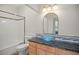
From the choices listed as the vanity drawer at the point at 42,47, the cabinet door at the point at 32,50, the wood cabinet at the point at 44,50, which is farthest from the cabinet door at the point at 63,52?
the cabinet door at the point at 32,50

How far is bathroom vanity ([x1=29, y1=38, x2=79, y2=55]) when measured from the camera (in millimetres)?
1179

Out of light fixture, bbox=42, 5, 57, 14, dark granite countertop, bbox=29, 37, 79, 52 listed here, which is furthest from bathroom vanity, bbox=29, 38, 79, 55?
light fixture, bbox=42, 5, 57, 14

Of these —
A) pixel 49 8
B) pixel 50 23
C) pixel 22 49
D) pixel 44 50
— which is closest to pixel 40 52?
pixel 44 50

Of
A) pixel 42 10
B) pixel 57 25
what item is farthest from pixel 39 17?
pixel 57 25

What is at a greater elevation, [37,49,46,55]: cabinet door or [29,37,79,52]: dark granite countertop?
[29,37,79,52]: dark granite countertop

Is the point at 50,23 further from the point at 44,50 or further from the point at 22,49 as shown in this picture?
the point at 22,49

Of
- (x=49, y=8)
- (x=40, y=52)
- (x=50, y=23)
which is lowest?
(x=40, y=52)

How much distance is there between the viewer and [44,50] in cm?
124

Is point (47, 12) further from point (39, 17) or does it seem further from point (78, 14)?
point (78, 14)

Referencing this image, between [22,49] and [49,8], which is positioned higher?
[49,8]

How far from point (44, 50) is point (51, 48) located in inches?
3.2

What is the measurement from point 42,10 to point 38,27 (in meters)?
0.19

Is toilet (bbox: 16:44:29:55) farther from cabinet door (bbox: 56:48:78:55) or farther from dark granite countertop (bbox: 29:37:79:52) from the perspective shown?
cabinet door (bbox: 56:48:78:55)

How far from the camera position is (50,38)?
49.1 inches
